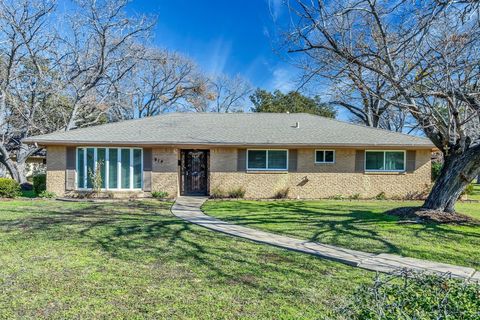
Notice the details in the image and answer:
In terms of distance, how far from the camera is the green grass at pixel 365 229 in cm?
612

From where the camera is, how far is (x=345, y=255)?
5.73 metres

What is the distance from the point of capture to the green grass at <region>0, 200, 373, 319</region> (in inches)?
143

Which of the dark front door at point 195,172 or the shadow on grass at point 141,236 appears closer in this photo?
the shadow on grass at point 141,236

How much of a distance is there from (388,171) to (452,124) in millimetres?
6084

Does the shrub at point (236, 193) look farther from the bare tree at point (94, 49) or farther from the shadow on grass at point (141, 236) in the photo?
the bare tree at point (94, 49)

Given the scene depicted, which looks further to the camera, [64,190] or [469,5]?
[64,190]

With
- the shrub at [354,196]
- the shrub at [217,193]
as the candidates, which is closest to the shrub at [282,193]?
the shrub at [217,193]

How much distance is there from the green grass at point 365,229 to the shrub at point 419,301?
3766 mm

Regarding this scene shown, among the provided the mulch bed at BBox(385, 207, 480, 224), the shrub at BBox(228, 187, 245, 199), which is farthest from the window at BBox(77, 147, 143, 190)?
the mulch bed at BBox(385, 207, 480, 224)

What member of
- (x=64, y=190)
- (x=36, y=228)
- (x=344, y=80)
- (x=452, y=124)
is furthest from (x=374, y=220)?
(x=64, y=190)

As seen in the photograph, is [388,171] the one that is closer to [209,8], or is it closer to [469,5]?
[469,5]

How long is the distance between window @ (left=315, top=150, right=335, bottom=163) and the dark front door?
17.5 feet

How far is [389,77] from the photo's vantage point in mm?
7676

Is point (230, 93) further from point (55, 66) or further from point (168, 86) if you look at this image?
point (55, 66)
